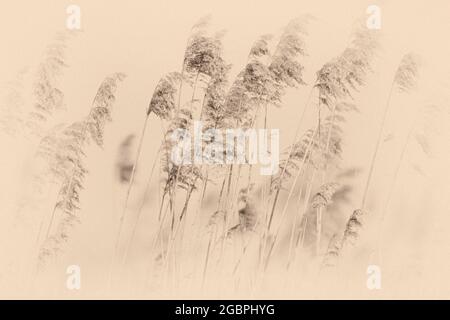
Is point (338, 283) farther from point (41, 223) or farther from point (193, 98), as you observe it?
point (41, 223)

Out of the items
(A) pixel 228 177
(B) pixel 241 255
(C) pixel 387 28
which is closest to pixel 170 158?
(A) pixel 228 177

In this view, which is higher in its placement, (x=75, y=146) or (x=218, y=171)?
(x=75, y=146)

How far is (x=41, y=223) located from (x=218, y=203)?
65.1 inches

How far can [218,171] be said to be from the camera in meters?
6.63

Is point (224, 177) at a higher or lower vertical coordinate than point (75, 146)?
lower

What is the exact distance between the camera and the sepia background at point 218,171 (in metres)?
6.57

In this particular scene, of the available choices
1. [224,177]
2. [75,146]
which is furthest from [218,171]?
[75,146]

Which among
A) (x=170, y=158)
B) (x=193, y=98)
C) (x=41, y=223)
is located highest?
(x=193, y=98)

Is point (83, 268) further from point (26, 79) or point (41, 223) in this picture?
point (26, 79)

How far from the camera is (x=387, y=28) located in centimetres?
683

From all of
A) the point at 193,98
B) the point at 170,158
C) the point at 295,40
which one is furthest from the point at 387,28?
the point at 170,158

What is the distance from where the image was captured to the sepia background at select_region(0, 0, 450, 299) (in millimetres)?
6570

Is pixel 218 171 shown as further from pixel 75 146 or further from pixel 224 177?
pixel 75 146

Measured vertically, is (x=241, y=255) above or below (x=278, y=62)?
below
